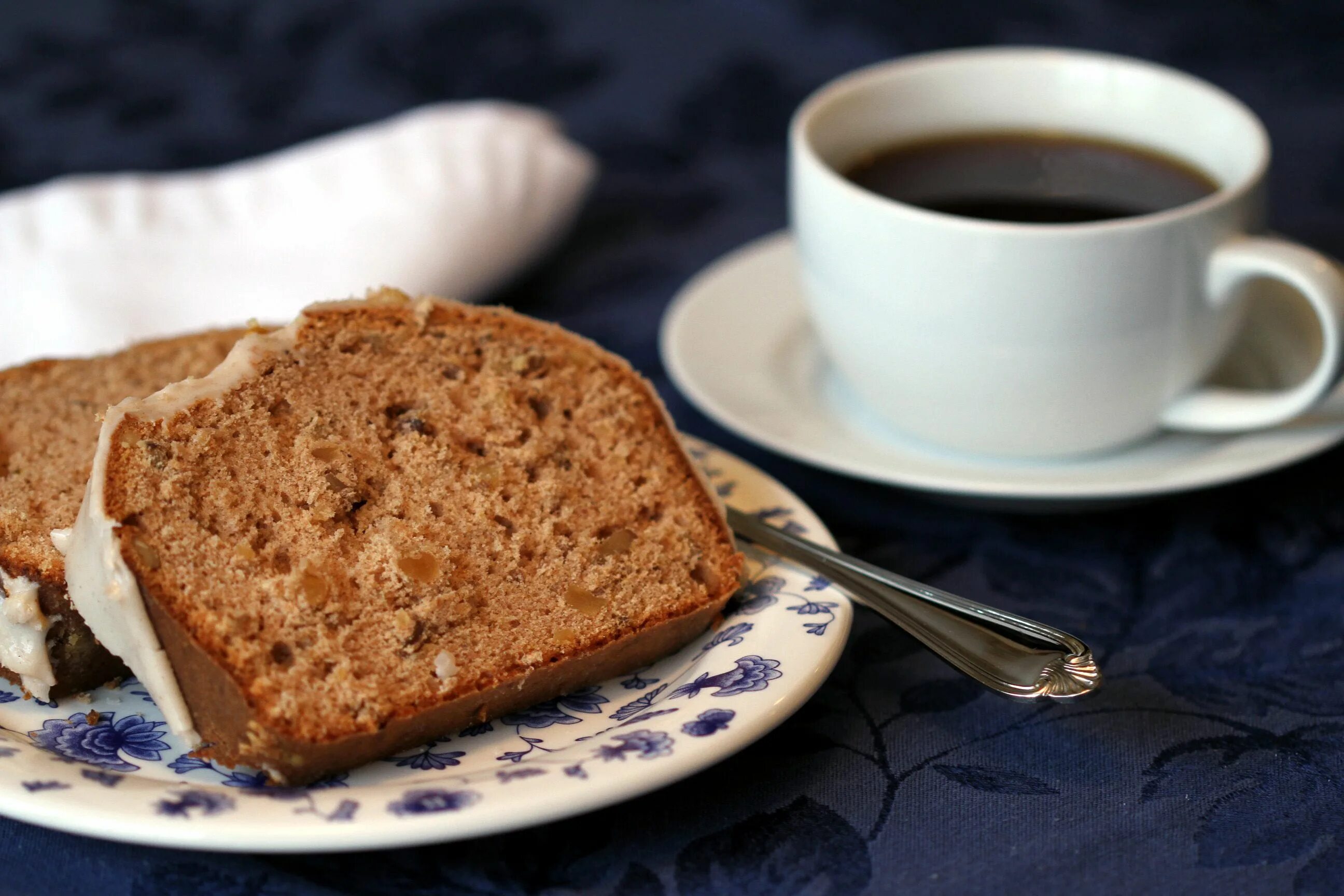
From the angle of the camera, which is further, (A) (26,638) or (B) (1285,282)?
(B) (1285,282)

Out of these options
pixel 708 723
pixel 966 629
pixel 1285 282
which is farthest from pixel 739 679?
pixel 1285 282

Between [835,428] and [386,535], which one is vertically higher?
[386,535]

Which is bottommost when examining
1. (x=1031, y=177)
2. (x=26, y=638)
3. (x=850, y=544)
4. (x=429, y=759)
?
(x=850, y=544)

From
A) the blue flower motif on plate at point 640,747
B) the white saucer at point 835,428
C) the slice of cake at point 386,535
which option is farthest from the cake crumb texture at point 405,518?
the white saucer at point 835,428

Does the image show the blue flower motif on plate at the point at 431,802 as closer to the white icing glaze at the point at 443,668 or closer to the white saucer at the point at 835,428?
the white icing glaze at the point at 443,668

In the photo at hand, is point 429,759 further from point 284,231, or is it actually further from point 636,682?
point 284,231

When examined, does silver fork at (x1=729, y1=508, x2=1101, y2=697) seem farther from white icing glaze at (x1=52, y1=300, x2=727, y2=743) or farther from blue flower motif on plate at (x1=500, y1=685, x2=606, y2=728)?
white icing glaze at (x1=52, y1=300, x2=727, y2=743)

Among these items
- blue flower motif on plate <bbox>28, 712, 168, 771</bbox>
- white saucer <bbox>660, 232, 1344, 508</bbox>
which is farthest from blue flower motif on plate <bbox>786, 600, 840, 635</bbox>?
blue flower motif on plate <bbox>28, 712, 168, 771</bbox>
